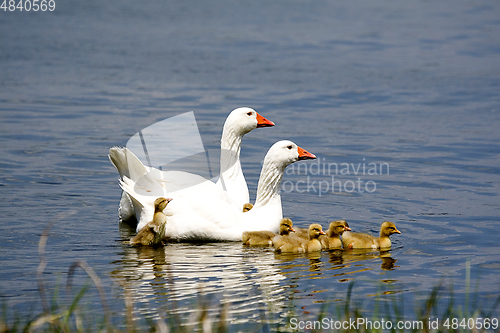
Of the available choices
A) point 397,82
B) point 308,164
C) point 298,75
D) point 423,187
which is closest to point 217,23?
point 298,75

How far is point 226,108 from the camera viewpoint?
17.0m

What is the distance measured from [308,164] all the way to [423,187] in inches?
108

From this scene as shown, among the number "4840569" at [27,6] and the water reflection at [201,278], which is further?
the number "4840569" at [27,6]

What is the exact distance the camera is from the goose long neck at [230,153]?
10031 mm

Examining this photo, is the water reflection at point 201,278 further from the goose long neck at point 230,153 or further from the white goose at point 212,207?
the goose long neck at point 230,153

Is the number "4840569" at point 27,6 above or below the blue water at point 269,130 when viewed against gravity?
above

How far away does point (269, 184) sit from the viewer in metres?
9.02

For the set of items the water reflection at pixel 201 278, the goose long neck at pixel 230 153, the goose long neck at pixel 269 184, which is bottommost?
the water reflection at pixel 201 278

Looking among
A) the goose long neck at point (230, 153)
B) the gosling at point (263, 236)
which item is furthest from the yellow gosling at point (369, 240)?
the goose long neck at point (230, 153)

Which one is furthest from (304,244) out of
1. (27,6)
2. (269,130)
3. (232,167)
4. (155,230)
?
(27,6)

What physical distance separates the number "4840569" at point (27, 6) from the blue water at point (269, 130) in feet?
2.07

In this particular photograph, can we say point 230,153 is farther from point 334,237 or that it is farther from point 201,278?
point 201,278

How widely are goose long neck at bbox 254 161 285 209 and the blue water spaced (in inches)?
35.8

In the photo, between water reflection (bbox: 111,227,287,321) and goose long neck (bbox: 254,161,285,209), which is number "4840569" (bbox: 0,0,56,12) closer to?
goose long neck (bbox: 254,161,285,209)
